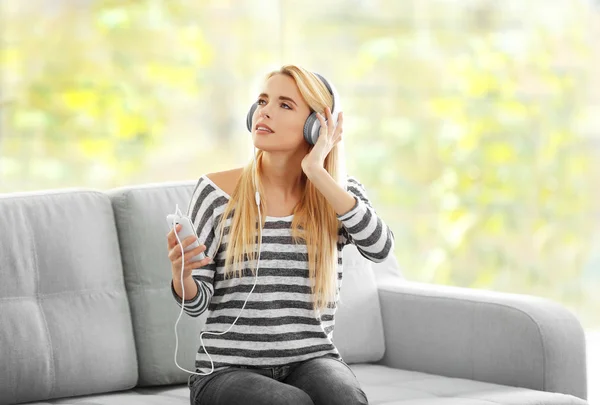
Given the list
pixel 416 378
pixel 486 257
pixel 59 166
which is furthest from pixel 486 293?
pixel 486 257

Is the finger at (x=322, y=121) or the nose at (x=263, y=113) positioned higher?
the nose at (x=263, y=113)

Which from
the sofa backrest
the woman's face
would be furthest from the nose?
the sofa backrest

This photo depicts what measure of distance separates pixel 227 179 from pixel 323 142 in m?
0.24

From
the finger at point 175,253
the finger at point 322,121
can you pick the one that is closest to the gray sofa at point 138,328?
the finger at point 175,253

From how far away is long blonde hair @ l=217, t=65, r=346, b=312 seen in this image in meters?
2.15

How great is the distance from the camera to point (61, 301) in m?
2.40

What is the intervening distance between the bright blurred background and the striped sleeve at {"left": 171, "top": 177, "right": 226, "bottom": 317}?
6.23 feet

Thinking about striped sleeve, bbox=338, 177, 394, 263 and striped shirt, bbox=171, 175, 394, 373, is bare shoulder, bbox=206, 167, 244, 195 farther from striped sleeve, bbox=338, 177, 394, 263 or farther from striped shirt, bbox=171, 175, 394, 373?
striped sleeve, bbox=338, 177, 394, 263

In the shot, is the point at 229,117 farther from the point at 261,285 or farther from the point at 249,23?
the point at 261,285

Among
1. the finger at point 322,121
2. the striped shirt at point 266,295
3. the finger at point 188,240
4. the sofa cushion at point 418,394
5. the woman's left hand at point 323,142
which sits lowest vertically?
the sofa cushion at point 418,394

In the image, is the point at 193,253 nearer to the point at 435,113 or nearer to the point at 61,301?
the point at 61,301

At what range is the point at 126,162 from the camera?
160 inches

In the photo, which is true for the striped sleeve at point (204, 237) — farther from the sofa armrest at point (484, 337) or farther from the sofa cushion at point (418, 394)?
the sofa armrest at point (484, 337)

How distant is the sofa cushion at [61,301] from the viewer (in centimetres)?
230
